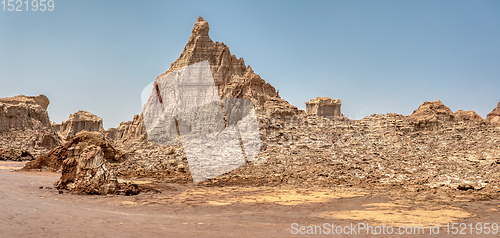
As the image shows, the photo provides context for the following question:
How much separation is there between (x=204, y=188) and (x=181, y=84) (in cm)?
4643

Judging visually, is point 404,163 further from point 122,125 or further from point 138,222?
point 122,125

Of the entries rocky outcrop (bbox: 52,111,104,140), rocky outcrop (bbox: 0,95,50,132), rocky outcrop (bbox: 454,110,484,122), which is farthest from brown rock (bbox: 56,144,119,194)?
rocky outcrop (bbox: 52,111,104,140)

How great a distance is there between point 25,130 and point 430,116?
71814mm

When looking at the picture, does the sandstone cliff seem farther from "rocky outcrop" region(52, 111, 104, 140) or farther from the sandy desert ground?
"rocky outcrop" region(52, 111, 104, 140)

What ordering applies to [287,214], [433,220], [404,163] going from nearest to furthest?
[433,220] → [287,214] → [404,163]

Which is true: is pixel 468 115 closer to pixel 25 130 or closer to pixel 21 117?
pixel 25 130

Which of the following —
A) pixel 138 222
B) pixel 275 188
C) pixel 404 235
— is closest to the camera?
pixel 404 235

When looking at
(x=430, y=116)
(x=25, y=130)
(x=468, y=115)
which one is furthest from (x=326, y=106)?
(x=25, y=130)

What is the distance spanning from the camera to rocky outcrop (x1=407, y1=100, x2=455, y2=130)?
2939 centimetres

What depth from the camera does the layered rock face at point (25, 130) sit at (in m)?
63.1

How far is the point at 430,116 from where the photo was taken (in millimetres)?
30031

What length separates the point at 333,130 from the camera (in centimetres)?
3017

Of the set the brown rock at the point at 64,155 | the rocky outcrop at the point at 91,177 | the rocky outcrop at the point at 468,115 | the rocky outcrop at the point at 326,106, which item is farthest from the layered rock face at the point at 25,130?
the rocky outcrop at the point at 468,115

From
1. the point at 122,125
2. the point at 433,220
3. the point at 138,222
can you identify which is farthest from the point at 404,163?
the point at 122,125
